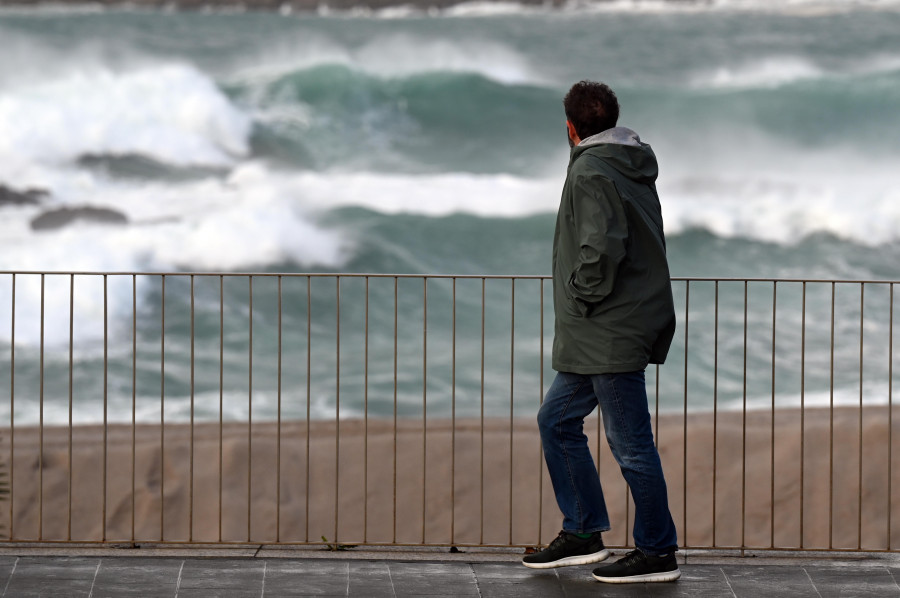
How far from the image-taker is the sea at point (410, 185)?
15.5 m

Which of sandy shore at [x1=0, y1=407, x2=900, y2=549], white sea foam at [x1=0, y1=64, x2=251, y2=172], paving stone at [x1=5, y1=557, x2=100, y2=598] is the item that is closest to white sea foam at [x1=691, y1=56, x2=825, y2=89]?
white sea foam at [x1=0, y1=64, x2=251, y2=172]

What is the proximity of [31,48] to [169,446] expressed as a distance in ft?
48.1

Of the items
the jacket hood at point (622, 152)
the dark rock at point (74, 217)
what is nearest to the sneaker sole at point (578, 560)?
the jacket hood at point (622, 152)

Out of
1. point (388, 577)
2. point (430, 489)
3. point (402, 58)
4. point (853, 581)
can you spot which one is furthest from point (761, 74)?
point (388, 577)

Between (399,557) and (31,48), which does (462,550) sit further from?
(31,48)

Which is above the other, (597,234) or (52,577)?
(597,234)

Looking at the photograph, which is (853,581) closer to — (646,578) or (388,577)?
(646,578)

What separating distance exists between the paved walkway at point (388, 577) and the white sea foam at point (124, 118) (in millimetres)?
16890

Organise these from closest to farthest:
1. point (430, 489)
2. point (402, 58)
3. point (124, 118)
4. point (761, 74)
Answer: point (430, 489), point (124, 118), point (402, 58), point (761, 74)

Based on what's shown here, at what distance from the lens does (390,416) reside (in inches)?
566

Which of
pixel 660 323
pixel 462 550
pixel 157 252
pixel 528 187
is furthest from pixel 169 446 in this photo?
pixel 528 187

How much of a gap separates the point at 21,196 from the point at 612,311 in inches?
687

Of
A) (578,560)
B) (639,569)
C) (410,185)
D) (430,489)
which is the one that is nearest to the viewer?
(639,569)

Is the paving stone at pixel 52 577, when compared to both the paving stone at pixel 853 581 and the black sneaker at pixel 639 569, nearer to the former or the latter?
the black sneaker at pixel 639 569
